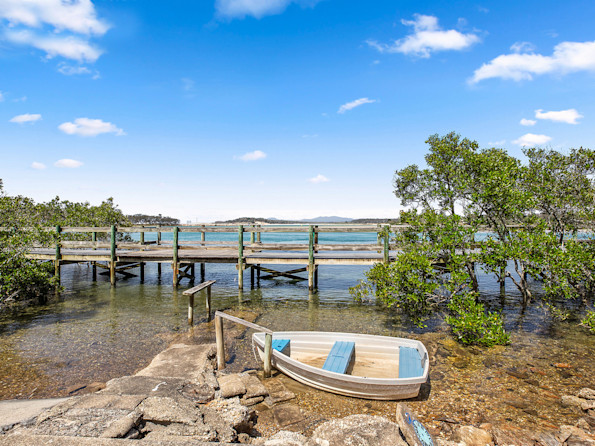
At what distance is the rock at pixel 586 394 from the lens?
21.3 feet

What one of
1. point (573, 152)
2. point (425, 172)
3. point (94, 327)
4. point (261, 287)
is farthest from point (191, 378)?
point (573, 152)

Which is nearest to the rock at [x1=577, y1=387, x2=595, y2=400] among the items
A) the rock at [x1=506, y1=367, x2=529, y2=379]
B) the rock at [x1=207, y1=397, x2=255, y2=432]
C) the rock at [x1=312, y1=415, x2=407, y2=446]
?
the rock at [x1=506, y1=367, x2=529, y2=379]

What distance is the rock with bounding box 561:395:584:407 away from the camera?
643cm

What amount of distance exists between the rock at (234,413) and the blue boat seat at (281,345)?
2.34 metres

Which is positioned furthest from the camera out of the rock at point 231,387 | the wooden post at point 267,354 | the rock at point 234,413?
the wooden post at point 267,354

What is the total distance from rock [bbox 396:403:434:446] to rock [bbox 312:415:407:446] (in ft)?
0.29

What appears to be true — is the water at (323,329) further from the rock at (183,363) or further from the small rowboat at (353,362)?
the rock at (183,363)

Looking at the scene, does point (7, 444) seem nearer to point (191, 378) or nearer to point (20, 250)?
point (191, 378)

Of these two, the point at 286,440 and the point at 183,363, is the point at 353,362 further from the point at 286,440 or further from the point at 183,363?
the point at 286,440

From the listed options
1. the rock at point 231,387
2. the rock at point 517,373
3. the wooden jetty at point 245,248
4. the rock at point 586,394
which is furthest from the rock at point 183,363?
the rock at point 586,394

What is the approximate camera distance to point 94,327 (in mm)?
11469

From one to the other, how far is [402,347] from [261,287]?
12.1m

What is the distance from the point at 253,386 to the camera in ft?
22.5

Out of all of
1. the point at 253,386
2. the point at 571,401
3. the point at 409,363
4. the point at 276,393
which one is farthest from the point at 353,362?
the point at 571,401
